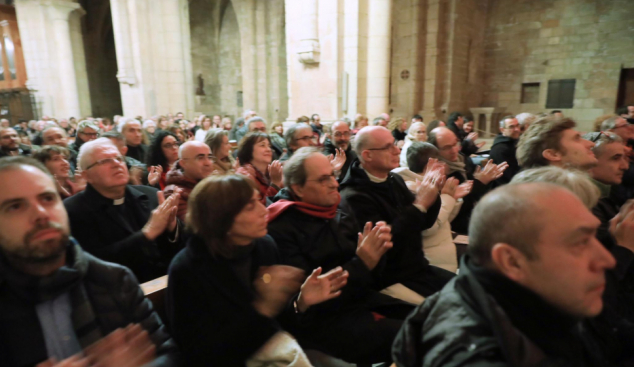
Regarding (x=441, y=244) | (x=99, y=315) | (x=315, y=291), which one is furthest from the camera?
(x=441, y=244)

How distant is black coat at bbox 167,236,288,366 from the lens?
1.49 m

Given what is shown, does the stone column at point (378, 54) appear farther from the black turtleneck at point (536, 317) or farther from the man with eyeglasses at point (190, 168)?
the black turtleneck at point (536, 317)

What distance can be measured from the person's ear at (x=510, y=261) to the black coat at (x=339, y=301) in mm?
913

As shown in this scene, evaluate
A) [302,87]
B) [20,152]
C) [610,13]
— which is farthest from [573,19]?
[20,152]

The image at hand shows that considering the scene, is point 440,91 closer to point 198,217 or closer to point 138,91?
point 138,91

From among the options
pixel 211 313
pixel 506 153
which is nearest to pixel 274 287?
pixel 211 313

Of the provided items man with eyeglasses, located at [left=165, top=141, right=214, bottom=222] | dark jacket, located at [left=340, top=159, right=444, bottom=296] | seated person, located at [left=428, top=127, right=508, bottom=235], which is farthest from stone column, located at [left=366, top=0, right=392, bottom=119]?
dark jacket, located at [left=340, top=159, right=444, bottom=296]

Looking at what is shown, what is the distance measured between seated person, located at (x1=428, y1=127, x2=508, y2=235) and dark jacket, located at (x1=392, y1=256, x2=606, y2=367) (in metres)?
2.27

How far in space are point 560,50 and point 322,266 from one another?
1373 cm

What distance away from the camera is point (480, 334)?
992mm

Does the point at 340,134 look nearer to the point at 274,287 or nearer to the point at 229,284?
the point at 274,287

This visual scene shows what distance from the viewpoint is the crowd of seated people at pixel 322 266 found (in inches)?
39.9

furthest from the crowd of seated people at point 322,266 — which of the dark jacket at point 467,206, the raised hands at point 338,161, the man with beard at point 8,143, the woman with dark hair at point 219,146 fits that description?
the man with beard at point 8,143

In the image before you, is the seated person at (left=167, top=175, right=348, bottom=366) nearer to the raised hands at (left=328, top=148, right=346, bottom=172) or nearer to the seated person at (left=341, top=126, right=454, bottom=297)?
the seated person at (left=341, top=126, right=454, bottom=297)
